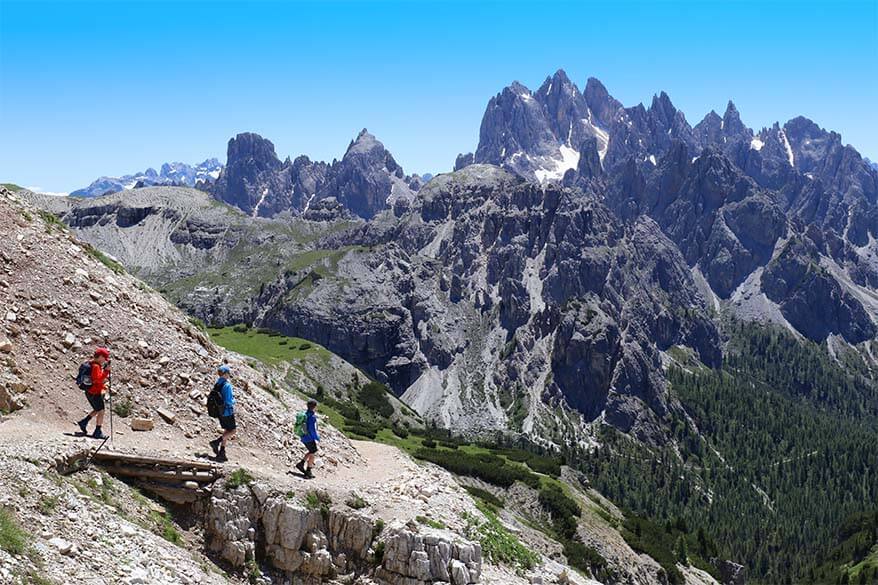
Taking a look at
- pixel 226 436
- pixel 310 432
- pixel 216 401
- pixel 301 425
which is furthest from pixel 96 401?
pixel 310 432

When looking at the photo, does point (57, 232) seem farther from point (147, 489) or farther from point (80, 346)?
point (147, 489)

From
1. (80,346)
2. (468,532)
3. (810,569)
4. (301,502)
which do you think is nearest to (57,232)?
(80,346)

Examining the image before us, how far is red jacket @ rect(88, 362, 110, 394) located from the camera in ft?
87.8

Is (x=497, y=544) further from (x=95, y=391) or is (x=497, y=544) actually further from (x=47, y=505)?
(x=47, y=505)

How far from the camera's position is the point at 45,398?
28031 millimetres

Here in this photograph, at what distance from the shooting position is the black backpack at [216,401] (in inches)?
1159

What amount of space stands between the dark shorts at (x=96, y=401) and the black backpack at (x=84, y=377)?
338mm

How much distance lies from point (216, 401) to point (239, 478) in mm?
3775

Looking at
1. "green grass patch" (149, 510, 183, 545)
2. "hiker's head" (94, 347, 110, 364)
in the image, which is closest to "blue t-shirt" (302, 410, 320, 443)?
"green grass patch" (149, 510, 183, 545)

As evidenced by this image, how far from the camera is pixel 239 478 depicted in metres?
27.4

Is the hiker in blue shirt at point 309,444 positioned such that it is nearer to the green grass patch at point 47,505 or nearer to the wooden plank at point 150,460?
the wooden plank at point 150,460

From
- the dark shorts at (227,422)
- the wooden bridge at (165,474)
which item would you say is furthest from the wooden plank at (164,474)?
the dark shorts at (227,422)

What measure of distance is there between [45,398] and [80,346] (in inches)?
117

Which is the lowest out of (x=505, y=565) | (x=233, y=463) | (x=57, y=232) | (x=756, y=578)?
(x=756, y=578)
